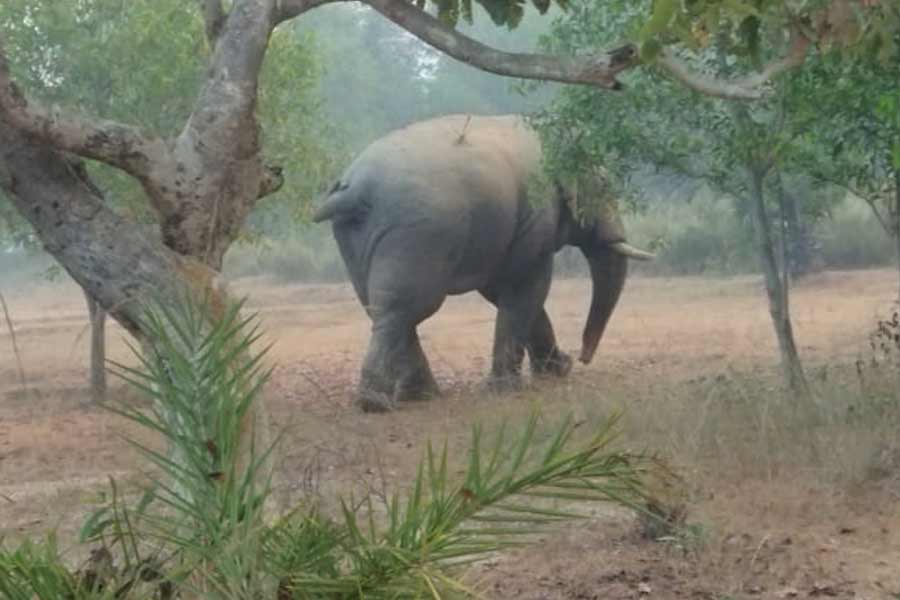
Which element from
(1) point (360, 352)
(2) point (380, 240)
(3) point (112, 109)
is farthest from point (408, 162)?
(1) point (360, 352)

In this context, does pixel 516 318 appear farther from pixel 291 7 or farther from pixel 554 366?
pixel 291 7

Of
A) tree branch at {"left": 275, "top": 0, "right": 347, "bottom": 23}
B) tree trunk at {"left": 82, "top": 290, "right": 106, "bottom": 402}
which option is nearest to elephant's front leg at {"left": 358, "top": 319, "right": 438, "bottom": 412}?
tree trunk at {"left": 82, "top": 290, "right": 106, "bottom": 402}

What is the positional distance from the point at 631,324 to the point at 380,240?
979cm

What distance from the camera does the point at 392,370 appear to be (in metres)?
13.6

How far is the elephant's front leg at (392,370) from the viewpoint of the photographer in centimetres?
1335

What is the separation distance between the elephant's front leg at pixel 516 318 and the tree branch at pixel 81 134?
8904 millimetres

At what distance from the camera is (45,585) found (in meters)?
3.28

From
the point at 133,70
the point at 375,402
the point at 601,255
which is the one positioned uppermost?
the point at 133,70

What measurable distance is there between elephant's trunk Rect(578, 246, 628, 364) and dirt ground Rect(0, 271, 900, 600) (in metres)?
0.42

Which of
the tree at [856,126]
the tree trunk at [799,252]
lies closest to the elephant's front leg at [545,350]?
the tree at [856,126]

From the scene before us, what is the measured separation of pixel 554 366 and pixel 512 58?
31.7ft

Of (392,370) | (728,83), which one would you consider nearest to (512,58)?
(728,83)

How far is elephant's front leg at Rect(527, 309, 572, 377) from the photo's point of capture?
15336 millimetres

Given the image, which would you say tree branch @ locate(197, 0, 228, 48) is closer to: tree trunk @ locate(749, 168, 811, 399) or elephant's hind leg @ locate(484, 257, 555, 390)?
tree trunk @ locate(749, 168, 811, 399)
